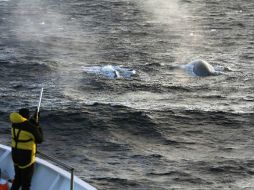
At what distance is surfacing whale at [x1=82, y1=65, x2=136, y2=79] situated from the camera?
4281 cm

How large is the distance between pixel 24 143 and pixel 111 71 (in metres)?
29.4

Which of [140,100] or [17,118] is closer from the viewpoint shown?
[17,118]

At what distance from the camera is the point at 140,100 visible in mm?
36438

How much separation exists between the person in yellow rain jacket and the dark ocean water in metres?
7.91

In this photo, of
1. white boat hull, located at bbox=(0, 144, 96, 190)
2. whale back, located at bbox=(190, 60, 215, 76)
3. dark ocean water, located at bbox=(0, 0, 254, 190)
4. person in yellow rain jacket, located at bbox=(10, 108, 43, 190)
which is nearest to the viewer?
person in yellow rain jacket, located at bbox=(10, 108, 43, 190)

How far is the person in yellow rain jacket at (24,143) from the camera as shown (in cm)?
1455

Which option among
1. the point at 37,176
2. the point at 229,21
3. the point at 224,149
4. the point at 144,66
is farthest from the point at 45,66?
the point at 229,21

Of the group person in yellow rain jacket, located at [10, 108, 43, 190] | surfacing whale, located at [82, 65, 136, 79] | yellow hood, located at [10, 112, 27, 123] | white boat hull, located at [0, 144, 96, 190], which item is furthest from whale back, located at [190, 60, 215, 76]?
yellow hood, located at [10, 112, 27, 123]

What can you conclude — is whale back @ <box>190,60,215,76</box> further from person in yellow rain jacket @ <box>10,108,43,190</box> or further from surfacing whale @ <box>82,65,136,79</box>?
person in yellow rain jacket @ <box>10,108,43,190</box>

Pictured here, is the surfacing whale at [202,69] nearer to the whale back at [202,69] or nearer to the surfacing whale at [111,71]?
the whale back at [202,69]

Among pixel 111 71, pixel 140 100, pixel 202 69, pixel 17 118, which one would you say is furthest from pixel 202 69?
pixel 17 118

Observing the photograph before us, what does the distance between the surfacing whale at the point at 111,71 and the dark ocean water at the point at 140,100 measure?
0.92 m

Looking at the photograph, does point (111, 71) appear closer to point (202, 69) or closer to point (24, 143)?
point (202, 69)

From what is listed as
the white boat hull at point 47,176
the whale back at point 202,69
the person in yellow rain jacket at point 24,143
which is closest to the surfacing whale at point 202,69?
the whale back at point 202,69
